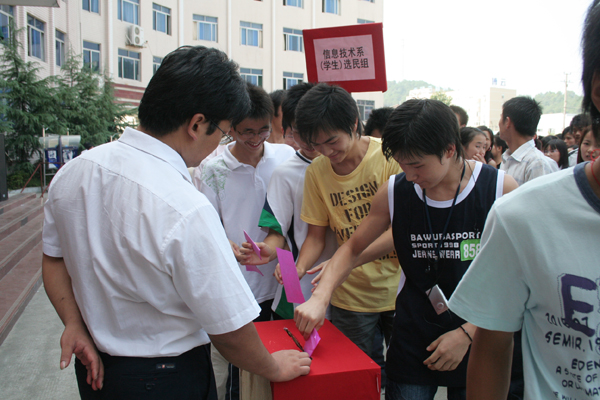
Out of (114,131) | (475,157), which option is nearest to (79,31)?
(114,131)

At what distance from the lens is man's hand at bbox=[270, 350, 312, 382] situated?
1.20m

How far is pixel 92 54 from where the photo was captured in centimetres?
1705

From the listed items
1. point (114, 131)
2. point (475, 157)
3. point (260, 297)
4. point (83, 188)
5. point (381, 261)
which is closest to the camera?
point (83, 188)

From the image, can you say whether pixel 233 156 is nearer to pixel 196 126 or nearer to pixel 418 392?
pixel 196 126

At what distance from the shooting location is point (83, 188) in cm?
103

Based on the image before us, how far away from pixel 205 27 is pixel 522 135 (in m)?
19.2

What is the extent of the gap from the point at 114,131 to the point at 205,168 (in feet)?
49.0

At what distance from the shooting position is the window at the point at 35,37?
1292 cm

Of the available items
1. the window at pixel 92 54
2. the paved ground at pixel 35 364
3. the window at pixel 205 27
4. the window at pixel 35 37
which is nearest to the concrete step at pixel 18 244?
the paved ground at pixel 35 364

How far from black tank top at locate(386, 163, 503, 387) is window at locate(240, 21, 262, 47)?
21057 mm

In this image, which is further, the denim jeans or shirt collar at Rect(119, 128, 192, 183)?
the denim jeans

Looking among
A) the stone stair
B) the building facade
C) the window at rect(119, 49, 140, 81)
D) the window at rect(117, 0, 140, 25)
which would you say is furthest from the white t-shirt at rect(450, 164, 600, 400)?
the window at rect(117, 0, 140, 25)

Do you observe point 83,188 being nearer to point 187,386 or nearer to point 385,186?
point 187,386

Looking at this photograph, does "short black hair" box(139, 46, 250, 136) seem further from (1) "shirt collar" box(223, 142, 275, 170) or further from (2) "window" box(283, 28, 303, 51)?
(2) "window" box(283, 28, 303, 51)
